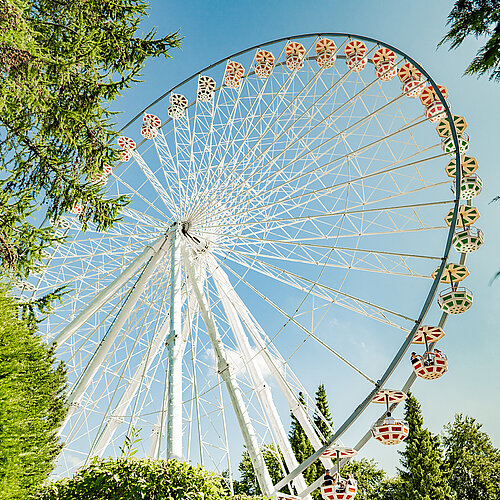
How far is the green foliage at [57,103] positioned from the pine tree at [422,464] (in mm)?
25327

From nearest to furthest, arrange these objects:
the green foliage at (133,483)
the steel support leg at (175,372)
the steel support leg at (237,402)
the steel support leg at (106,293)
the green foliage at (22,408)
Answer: the green foliage at (22,408)
the green foliage at (133,483)
the steel support leg at (175,372)
the steel support leg at (237,402)
the steel support leg at (106,293)

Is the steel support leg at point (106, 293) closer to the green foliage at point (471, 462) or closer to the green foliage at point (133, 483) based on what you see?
the green foliage at point (133, 483)

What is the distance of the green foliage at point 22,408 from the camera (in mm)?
4781

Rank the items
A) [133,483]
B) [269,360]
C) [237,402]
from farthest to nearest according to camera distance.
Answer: [269,360]
[237,402]
[133,483]

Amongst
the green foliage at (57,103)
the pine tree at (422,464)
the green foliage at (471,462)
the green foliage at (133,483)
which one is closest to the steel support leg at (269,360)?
the green foliage at (133,483)

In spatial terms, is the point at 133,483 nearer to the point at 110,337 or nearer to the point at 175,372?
the point at 175,372

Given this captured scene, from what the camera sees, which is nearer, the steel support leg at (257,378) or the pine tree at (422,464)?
the steel support leg at (257,378)

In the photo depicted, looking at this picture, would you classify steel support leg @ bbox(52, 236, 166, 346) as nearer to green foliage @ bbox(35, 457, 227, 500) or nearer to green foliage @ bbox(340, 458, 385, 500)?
green foliage @ bbox(35, 457, 227, 500)

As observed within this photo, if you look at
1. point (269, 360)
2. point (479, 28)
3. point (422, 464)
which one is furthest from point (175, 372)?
point (422, 464)

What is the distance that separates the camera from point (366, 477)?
37.6 meters

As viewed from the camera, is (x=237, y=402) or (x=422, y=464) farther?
(x=422, y=464)

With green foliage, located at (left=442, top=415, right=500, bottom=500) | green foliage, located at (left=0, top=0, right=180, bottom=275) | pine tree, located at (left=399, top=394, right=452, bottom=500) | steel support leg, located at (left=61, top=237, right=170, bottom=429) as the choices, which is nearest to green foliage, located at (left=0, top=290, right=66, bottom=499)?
green foliage, located at (left=0, top=0, right=180, bottom=275)

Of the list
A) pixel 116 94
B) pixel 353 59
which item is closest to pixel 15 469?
pixel 116 94

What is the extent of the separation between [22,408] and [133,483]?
167cm
